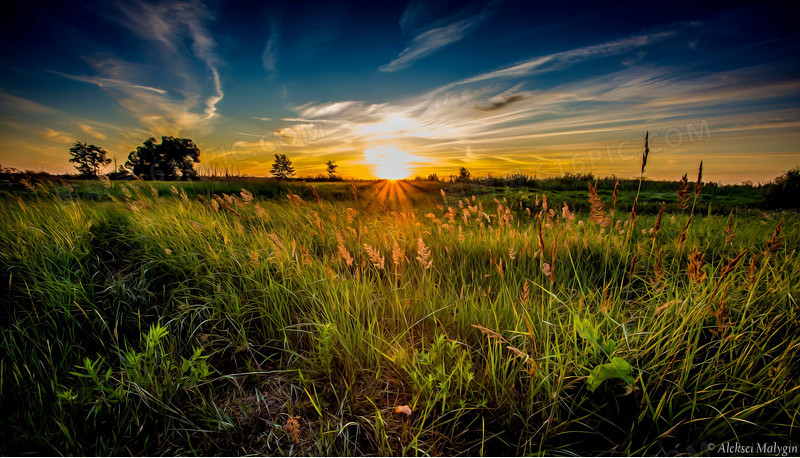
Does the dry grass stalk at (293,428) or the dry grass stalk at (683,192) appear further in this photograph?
the dry grass stalk at (683,192)

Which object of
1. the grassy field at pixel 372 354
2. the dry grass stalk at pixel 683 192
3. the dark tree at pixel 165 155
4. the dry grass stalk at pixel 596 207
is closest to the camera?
the grassy field at pixel 372 354

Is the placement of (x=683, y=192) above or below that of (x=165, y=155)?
below

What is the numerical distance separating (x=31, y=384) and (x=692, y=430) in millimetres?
4069

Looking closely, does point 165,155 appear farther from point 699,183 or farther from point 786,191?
point 786,191

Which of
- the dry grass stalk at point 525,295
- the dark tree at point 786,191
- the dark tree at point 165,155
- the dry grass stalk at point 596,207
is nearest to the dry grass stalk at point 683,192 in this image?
the dry grass stalk at point 596,207

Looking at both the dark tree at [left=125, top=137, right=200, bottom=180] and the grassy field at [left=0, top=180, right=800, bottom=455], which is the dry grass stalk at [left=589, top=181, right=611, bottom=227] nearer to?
the grassy field at [left=0, top=180, right=800, bottom=455]

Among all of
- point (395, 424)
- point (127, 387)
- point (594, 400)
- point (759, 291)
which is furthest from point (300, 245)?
point (759, 291)

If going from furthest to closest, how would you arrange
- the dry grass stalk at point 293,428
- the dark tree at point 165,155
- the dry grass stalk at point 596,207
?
the dark tree at point 165,155
the dry grass stalk at point 596,207
the dry grass stalk at point 293,428

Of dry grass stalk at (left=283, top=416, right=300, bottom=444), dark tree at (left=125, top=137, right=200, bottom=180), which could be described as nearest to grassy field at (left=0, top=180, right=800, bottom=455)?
dry grass stalk at (left=283, top=416, right=300, bottom=444)

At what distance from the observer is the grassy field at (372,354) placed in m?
1.59

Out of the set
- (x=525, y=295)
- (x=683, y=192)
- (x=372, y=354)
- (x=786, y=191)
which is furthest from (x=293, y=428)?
(x=786, y=191)

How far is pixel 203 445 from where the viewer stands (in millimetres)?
1665

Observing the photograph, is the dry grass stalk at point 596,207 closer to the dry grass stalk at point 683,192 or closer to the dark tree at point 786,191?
the dry grass stalk at point 683,192

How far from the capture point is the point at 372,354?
2.05 metres
